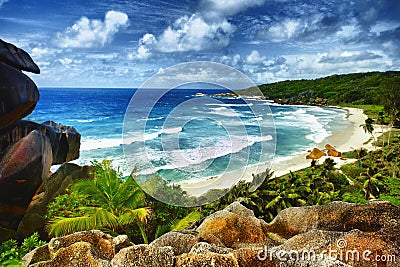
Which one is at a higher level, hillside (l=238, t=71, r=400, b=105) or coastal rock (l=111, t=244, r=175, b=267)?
hillside (l=238, t=71, r=400, b=105)

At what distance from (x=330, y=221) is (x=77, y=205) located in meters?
6.14

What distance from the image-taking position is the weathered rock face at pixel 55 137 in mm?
8700

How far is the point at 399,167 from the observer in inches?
813

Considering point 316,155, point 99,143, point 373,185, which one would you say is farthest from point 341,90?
point 373,185

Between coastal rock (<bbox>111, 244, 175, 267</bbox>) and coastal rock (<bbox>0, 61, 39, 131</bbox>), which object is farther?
coastal rock (<bbox>0, 61, 39, 131</bbox>)

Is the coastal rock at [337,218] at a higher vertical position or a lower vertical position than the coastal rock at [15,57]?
lower

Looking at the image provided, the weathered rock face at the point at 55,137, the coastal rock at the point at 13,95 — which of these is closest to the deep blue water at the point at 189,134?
the weathered rock face at the point at 55,137

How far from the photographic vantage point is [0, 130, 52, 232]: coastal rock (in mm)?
8102

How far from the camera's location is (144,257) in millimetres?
3227

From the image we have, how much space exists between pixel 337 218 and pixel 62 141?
952 centimetres

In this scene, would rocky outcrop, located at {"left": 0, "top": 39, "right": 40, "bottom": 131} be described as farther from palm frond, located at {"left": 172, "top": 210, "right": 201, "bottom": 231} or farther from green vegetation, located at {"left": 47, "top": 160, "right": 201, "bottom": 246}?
palm frond, located at {"left": 172, "top": 210, "right": 201, "bottom": 231}

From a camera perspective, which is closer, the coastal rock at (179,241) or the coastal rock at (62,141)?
the coastal rock at (179,241)

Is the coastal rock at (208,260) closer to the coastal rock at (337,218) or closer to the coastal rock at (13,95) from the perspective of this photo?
the coastal rock at (337,218)

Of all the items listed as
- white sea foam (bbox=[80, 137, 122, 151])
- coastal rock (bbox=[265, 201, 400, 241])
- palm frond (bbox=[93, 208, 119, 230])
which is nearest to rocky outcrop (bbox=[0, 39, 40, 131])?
palm frond (bbox=[93, 208, 119, 230])
